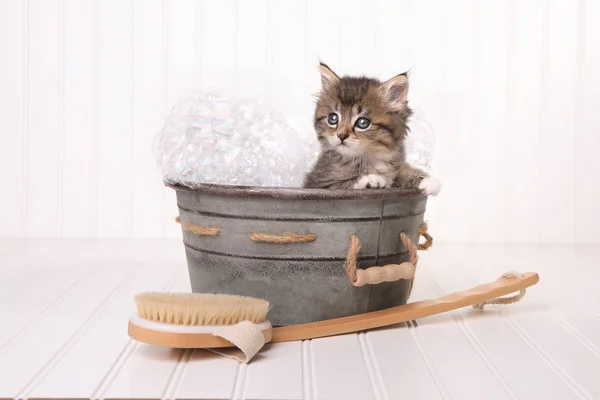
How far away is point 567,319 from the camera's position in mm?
1924

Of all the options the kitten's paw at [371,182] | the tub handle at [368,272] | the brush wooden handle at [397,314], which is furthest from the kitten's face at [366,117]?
the brush wooden handle at [397,314]

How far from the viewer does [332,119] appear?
1.87m

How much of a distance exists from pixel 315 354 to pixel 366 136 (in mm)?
552

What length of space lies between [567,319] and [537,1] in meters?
1.77

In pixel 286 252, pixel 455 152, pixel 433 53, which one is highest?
pixel 433 53

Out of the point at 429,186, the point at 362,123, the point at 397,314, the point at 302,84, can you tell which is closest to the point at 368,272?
the point at 397,314

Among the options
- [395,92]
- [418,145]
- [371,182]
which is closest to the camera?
[371,182]

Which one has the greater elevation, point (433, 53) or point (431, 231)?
point (433, 53)

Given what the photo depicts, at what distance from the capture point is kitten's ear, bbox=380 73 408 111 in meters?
1.84

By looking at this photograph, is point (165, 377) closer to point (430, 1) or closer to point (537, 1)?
point (430, 1)

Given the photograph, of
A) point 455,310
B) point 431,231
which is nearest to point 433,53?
A: point 431,231

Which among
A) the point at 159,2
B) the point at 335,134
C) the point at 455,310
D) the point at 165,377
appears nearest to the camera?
the point at 165,377

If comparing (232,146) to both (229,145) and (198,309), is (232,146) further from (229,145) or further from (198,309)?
(198,309)

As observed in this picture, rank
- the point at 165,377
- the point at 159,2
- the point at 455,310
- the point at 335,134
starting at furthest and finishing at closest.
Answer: the point at 159,2 → the point at 455,310 → the point at 335,134 → the point at 165,377
